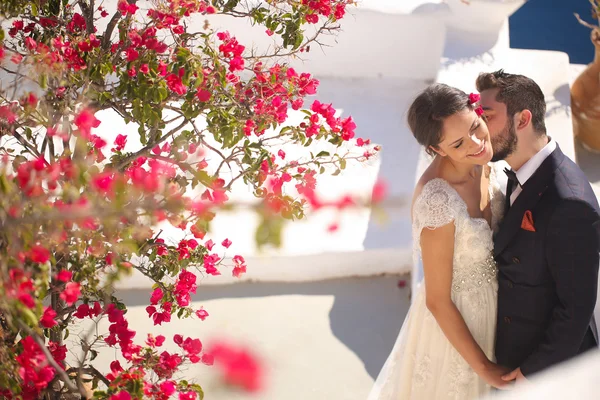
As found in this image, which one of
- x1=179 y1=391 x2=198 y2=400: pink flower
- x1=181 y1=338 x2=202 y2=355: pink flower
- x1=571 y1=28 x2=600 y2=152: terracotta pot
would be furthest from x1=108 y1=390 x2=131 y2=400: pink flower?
x1=571 y1=28 x2=600 y2=152: terracotta pot

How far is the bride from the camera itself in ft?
6.24

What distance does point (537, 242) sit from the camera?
6.23 ft

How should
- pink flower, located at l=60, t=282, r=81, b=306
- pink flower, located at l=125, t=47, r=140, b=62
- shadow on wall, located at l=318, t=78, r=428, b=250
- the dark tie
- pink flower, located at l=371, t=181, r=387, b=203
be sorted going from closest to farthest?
pink flower, located at l=371, t=181, r=387, b=203 < pink flower, located at l=60, t=282, r=81, b=306 < pink flower, located at l=125, t=47, r=140, b=62 < the dark tie < shadow on wall, located at l=318, t=78, r=428, b=250

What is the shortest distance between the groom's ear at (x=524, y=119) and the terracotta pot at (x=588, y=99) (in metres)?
2.11

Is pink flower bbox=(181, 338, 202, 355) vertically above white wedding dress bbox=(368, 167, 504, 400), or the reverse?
pink flower bbox=(181, 338, 202, 355)

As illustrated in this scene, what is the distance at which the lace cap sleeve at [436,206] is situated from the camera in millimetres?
1932

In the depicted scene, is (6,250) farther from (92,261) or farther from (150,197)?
(92,261)

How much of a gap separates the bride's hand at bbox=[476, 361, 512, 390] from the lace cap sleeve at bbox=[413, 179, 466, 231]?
0.45 metres

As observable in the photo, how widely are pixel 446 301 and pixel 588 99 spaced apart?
7.73 ft

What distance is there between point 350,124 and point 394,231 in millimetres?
1672

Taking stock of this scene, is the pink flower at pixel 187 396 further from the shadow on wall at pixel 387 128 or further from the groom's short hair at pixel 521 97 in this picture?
the shadow on wall at pixel 387 128

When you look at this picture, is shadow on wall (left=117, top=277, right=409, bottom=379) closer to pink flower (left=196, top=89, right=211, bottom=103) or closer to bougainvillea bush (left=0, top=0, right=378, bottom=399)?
bougainvillea bush (left=0, top=0, right=378, bottom=399)

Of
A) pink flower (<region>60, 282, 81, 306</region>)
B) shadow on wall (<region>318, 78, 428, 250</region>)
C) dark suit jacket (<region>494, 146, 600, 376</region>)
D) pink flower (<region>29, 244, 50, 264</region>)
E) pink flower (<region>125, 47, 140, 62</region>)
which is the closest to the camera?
pink flower (<region>29, 244, 50, 264</region>)

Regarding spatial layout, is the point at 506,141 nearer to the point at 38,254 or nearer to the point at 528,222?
the point at 528,222
